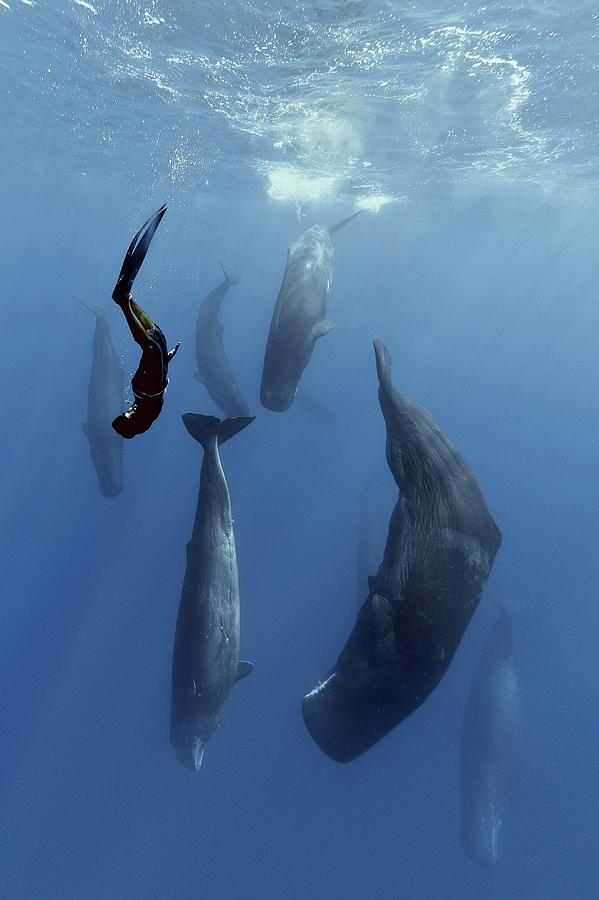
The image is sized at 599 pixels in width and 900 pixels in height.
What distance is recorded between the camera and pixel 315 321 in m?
8.73

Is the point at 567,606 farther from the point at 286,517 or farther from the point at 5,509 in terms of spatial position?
the point at 5,509

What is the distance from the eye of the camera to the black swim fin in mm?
1581

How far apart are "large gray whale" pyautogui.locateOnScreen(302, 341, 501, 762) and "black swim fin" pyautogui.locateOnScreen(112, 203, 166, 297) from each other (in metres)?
3.97

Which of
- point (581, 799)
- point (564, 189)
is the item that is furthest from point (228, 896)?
point (564, 189)

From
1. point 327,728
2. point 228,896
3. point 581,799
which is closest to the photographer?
point 327,728

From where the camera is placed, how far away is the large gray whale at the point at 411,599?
498cm

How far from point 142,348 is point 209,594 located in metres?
5.83

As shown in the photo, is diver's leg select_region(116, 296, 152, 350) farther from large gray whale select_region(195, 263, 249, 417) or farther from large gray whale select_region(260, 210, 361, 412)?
large gray whale select_region(195, 263, 249, 417)

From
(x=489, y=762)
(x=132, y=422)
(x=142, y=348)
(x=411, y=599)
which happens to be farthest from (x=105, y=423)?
(x=142, y=348)

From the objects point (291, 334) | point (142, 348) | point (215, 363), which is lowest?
point (142, 348)

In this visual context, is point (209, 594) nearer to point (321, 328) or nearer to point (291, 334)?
point (291, 334)

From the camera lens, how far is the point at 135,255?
1.63m

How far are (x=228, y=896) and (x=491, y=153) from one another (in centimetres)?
3103

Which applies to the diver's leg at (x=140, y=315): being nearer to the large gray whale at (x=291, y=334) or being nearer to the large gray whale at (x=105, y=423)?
the large gray whale at (x=291, y=334)
